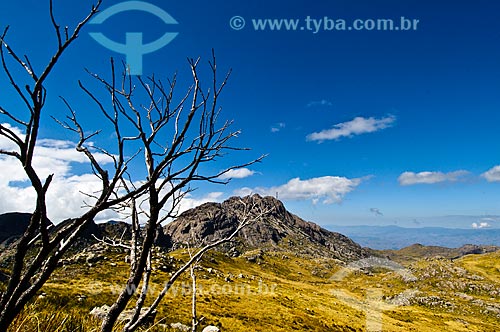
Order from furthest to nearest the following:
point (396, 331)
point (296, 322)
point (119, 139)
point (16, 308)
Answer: point (396, 331)
point (296, 322)
point (119, 139)
point (16, 308)

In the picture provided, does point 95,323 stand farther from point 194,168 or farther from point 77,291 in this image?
point 77,291

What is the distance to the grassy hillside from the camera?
193 feet

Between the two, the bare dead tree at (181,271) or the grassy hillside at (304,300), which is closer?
the bare dead tree at (181,271)

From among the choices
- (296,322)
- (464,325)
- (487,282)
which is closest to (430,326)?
(464,325)

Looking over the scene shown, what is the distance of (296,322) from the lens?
230 ft

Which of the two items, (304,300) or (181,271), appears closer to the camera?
(181,271)

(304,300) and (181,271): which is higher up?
(181,271)

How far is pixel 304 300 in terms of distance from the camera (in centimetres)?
10719

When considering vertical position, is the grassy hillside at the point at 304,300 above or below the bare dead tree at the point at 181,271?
below

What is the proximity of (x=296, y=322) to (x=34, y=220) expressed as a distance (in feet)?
249

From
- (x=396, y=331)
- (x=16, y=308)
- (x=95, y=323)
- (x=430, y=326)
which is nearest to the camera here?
(x=16, y=308)

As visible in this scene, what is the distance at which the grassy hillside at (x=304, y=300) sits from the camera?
58781 millimetres

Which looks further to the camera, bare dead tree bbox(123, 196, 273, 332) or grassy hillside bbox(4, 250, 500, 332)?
grassy hillside bbox(4, 250, 500, 332)

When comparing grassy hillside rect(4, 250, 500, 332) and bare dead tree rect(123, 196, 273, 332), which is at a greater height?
bare dead tree rect(123, 196, 273, 332)
